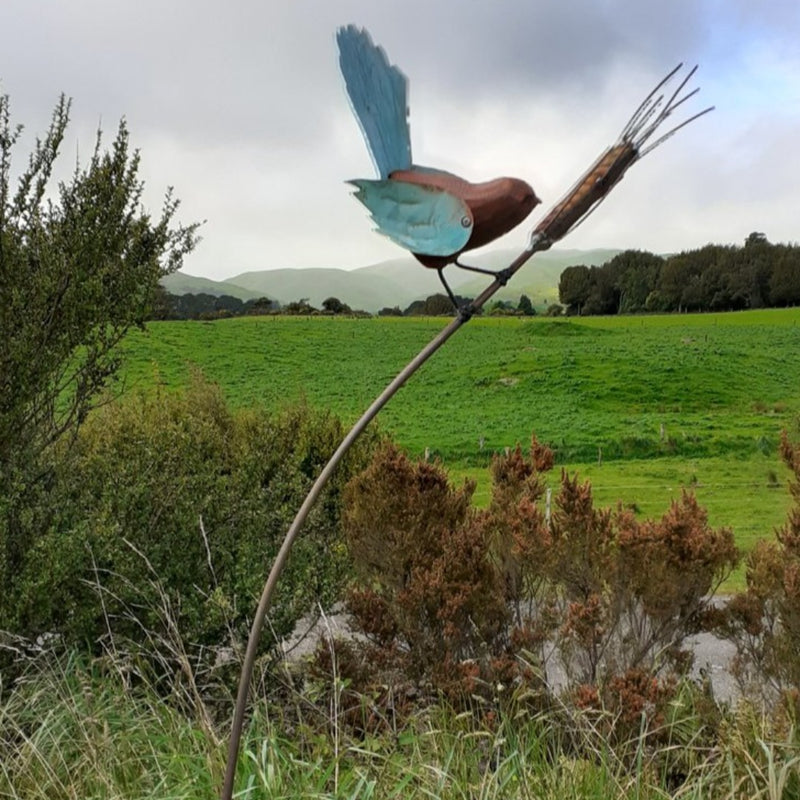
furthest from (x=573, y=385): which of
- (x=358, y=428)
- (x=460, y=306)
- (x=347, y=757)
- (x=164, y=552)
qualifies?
(x=358, y=428)

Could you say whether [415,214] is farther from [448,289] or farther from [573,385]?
[573,385]

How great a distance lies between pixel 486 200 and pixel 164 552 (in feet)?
10.8

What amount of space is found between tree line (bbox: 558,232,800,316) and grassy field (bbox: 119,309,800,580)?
2.77 m

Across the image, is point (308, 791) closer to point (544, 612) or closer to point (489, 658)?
point (489, 658)

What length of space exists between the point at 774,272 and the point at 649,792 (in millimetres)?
49298

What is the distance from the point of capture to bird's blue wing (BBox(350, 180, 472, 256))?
1.64 m

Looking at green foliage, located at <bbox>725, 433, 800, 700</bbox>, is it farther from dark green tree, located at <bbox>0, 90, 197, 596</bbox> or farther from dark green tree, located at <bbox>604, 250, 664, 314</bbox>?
dark green tree, located at <bbox>604, 250, 664, 314</bbox>

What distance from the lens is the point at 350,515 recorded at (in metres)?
4.17

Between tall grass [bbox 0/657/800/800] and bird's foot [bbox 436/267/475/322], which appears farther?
tall grass [bbox 0/657/800/800]

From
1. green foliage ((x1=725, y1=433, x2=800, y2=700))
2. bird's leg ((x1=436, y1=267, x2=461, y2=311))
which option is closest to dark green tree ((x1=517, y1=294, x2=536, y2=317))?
green foliage ((x1=725, y1=433, x2=800, y2=700))

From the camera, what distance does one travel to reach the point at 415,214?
168 cm

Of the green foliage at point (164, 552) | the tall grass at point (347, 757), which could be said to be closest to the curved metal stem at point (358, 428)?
the tall grass at point (347, 757)

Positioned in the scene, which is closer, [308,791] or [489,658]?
[308,791]

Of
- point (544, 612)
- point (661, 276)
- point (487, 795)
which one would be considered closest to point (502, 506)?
point (544, 612)
